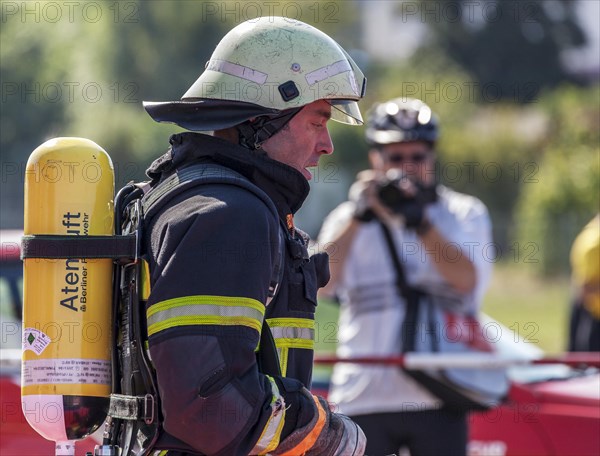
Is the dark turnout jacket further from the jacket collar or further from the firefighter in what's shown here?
the jacket collar

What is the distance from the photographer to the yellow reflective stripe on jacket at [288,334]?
2.78m

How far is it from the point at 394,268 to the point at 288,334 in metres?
2.29

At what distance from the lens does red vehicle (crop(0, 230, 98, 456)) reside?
447cm

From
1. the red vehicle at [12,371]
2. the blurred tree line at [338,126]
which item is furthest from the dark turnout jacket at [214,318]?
the blurred tree line at [338,126]

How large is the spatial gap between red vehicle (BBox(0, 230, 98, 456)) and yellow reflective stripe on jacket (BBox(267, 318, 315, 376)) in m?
1.24

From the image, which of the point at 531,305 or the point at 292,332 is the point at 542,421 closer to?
the point at 292,332

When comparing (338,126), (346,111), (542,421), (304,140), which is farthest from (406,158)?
(338,126)

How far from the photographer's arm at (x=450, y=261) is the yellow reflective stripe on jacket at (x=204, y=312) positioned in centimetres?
253

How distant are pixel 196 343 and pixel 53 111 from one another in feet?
80.8

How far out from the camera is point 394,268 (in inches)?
199

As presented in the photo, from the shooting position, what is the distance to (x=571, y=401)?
5.35 metres

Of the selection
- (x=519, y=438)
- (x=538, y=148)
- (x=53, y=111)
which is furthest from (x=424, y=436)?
(x=538, y=148)

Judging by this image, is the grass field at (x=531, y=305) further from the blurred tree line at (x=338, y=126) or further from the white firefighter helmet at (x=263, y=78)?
the white firefighter helmet at (x=263, y=78)

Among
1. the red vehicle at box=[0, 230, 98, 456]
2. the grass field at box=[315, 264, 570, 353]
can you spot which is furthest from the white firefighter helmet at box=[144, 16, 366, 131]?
the grass field at box=[315, 264, 570, 353]
